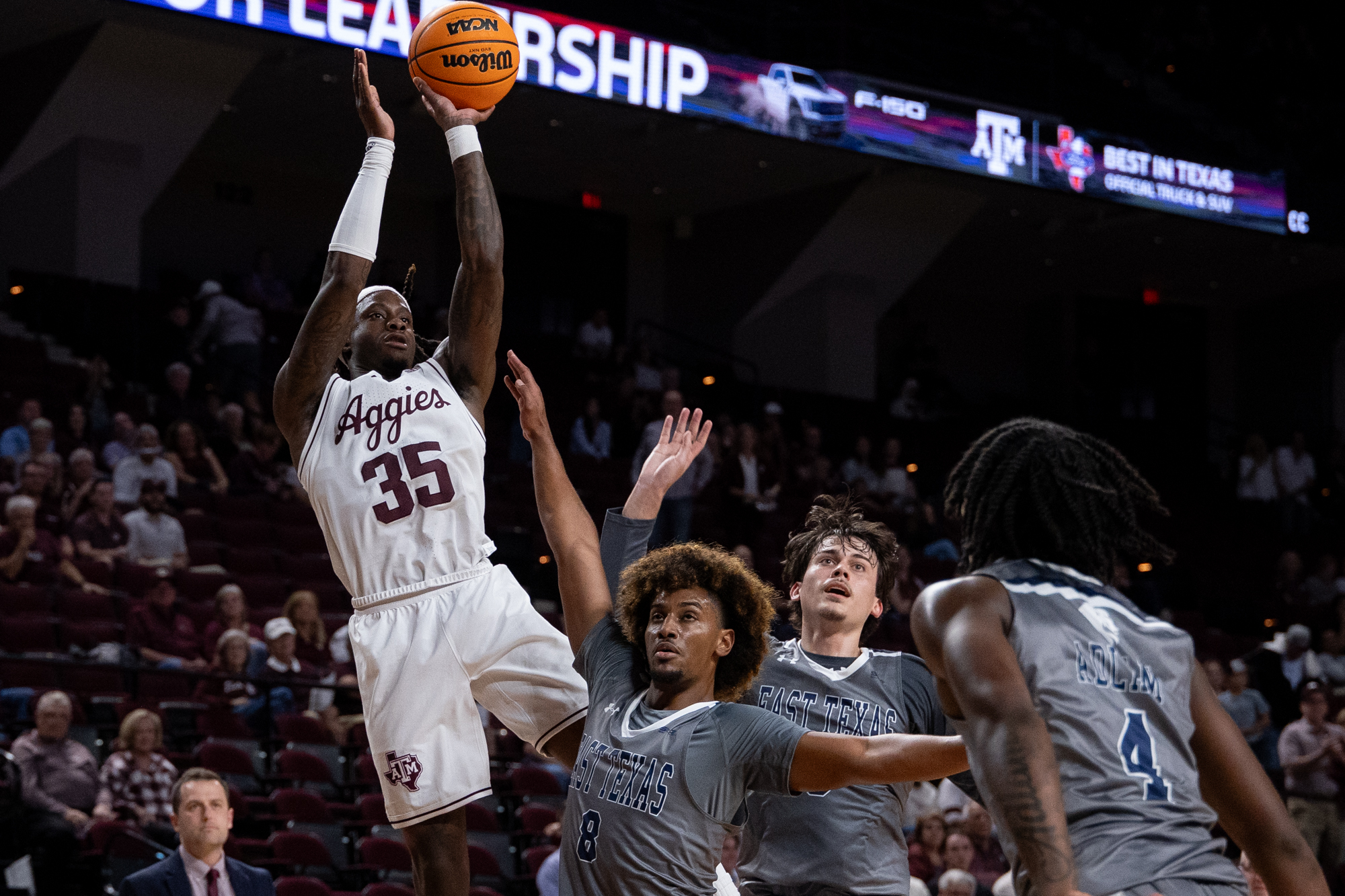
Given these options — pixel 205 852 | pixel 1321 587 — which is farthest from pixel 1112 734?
pixel 1321 587

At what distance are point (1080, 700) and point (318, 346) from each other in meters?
2.38

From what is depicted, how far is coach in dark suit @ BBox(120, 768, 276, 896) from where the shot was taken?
5441mm

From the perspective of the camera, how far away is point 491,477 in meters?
13.2

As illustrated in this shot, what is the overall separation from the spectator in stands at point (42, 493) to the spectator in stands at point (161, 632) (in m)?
1.06

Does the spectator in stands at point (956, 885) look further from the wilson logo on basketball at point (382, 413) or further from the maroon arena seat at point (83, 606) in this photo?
the maroon arena seat at point (83, 606)

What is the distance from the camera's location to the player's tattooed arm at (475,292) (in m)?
4.14

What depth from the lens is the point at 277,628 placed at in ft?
29.2

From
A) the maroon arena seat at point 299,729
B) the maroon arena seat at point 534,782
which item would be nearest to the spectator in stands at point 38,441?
the maroon arena seat at point 299,729

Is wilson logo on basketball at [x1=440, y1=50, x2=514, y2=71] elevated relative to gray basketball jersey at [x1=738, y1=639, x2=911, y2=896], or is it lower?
elevated

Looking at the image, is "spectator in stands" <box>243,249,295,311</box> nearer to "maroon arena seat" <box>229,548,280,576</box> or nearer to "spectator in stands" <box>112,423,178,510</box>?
"spectator in stands" <box>112,423,178,510</box>

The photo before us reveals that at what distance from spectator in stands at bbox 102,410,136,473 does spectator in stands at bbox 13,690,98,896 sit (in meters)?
3.58

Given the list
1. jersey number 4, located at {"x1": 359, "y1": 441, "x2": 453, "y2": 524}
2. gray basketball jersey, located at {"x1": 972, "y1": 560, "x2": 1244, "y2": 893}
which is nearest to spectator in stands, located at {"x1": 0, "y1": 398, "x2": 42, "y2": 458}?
jersey number 4, located at {"x1": 359, "y1": 441, "x2": 453, "y2": 524}

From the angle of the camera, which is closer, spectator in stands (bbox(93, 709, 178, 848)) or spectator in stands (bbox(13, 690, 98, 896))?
spectator in stands (bbox(13, 690, 98, 896))

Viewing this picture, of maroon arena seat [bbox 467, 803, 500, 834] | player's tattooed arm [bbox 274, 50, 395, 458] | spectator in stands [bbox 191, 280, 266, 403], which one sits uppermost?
spectator in stands [bbox 191, 280, 266, 403]
